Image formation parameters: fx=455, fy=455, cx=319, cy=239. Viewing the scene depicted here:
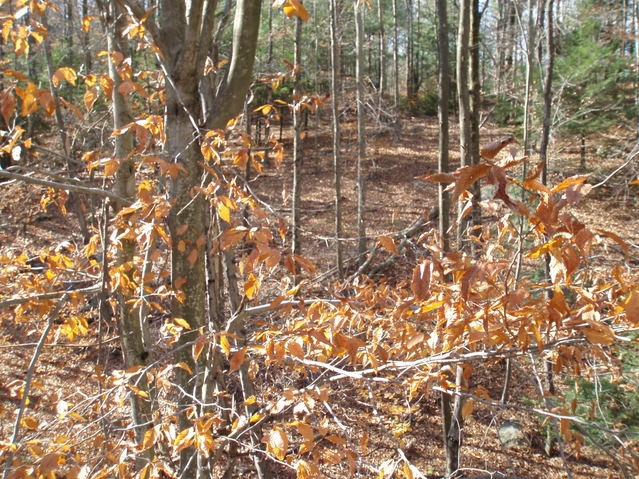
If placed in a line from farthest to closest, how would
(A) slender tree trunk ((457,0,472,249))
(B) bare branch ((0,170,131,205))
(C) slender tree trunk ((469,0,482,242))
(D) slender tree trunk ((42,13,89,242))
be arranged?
(C) slender tree trunk ((469,0,482,242)) → (A) slender tree trunk ((457,0,472,249)) → (D) slender tree trunk ((42,13,89,242)) → (B) bare branch ((0,170,131,205))

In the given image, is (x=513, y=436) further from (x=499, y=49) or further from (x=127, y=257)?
(x=499, y=49)

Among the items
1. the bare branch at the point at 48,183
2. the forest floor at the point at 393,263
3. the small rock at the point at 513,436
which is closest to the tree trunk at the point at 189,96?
the bare branch at the point at 48,183

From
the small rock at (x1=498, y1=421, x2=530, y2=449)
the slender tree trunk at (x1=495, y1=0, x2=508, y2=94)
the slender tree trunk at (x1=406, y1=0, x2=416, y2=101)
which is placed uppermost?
the slender tree trunk at (x1=406, y1=0, x2=416, y2=101)

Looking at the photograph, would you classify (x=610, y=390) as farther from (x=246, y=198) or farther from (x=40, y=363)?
(x=40, y=363)

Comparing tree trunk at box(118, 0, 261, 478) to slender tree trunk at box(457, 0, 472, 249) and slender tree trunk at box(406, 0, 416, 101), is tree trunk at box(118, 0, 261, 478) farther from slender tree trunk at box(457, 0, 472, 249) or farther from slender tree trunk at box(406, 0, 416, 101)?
slender tree trunk at box(406, 0, 416, 101)

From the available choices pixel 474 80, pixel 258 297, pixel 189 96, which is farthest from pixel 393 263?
Answer: pixel 189 96

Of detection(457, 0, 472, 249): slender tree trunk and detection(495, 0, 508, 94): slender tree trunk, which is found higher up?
detection(495, 0, 508, 94): slender tree trunk

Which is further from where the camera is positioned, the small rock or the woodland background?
the small rock

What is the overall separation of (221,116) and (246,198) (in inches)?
32.1

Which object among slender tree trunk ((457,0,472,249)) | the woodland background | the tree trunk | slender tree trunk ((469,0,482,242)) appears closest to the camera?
the woodland background

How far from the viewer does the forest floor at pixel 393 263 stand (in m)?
5.87

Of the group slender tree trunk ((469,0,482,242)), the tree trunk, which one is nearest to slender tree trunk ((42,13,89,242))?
the tree trunk

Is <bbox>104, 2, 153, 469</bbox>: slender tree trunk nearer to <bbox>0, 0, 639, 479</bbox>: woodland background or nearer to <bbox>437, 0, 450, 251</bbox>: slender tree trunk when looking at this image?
<bbox>0, 0, 639, 479</bbox>: woodland background

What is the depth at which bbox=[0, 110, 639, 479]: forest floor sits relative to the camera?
5.87 m
